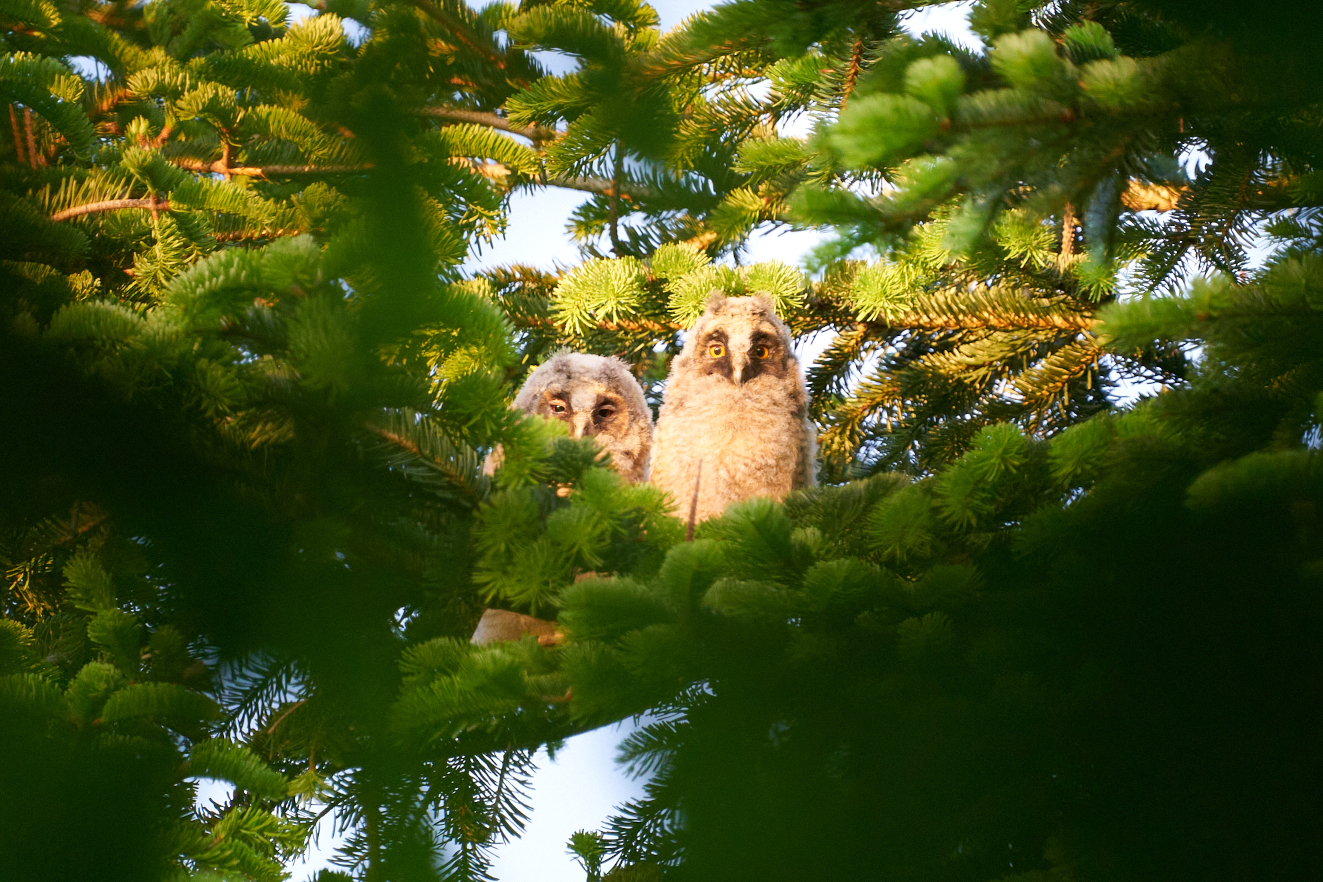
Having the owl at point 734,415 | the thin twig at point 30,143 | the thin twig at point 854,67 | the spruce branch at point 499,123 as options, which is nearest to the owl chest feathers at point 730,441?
the owl at point 734,415

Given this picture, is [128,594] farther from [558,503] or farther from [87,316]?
[558,503]

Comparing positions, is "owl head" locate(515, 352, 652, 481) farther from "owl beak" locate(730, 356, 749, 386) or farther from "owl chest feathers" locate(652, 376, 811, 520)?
"owl beak" locate(730, 356, 749, 386)

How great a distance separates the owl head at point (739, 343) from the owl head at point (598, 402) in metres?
0.33

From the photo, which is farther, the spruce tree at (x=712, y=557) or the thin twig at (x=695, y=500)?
the thin twig at (x=695, y=500)

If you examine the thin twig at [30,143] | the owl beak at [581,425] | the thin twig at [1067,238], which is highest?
Answer: the thin twig at [30,143]

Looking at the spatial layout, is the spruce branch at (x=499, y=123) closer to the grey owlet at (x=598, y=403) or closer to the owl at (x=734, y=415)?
the owl at (x=734, y=415)

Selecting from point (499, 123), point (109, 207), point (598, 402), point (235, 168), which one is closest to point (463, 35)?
point (499, 123)

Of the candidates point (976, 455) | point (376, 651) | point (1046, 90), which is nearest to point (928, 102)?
point (1046, 90)

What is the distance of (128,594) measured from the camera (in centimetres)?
195

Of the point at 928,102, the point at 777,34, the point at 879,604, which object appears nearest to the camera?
the point at 928,102

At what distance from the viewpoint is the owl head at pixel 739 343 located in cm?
306

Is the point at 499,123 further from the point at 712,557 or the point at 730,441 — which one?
the point at 712,557

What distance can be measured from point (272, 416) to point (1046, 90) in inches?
42.7

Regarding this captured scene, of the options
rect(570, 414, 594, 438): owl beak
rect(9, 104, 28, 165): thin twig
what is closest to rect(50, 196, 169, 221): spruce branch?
rect(9, 104, 28, 165): thin twig
